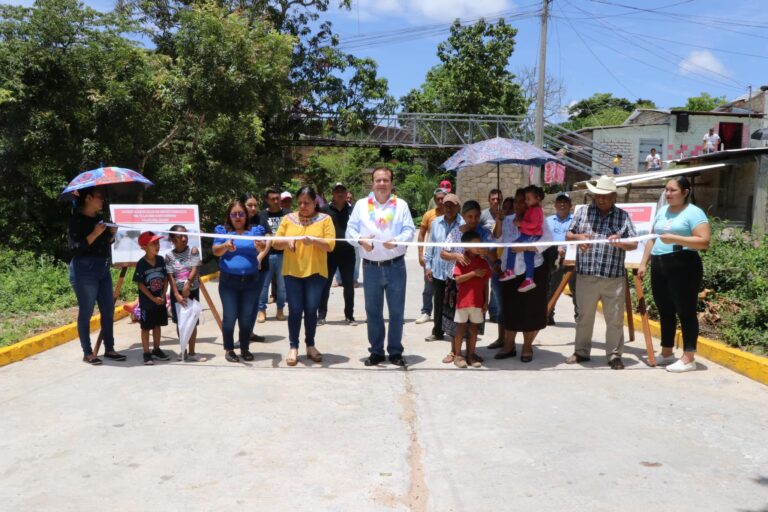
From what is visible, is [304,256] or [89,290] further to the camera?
[304,256]

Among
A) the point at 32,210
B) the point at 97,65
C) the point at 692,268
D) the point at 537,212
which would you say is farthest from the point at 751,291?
the point at 32,210

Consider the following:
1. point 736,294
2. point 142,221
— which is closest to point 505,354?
point 736,294

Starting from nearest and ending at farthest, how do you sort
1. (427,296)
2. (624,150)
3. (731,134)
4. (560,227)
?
(560,227), (427,296), (731,134), (624,150)

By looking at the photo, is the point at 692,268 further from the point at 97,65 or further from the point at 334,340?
the point at 97,65

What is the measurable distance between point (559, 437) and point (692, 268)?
262 centimetres

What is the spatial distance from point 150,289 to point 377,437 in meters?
3.25

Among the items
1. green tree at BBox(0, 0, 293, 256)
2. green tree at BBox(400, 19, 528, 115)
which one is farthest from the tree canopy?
green tree at BBox(400, 19, 528, 115)

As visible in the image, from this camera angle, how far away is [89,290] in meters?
6.31

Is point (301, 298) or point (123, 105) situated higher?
point (123, 105)

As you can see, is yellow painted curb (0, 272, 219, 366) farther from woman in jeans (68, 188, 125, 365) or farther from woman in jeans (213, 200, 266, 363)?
woman in jeans (213, 200, 266, 363)

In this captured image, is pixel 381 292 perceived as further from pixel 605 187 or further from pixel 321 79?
pixel 321 79

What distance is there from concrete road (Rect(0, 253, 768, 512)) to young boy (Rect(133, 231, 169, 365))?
1.26 ft

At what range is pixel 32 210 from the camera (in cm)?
1329

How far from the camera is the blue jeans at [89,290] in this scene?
628 centimetres
